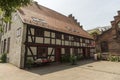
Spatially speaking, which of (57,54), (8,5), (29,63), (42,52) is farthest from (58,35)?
(8,5)

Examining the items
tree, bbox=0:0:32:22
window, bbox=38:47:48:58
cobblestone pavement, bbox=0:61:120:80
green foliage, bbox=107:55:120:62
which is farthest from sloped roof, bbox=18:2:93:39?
green foliage, bbox=107:55:120:62

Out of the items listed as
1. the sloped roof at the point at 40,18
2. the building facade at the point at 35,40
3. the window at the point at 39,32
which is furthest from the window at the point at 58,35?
the window at the point at 39,32

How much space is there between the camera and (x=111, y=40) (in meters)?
20.9

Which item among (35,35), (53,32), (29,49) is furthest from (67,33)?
(29,49)

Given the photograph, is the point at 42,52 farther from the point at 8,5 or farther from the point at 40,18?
the point at 8,5

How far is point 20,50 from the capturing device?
40.1ft

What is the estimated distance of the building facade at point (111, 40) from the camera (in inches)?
796

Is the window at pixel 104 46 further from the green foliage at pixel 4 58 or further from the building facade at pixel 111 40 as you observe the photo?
the green foliage at pixel 4 58

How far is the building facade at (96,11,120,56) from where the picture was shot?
20209 millimetres

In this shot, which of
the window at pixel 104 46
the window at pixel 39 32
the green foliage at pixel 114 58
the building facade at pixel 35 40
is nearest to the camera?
the building facade at pixel 35 40

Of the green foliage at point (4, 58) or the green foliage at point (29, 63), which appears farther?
the green foliage at point (4, 58)

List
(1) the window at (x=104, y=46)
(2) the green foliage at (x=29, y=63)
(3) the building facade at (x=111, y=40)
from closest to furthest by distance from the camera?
(2) the green foliage at (x=29, y=63), (3) the building facade at (x=111, y=40), (1) the window at (x=104, y=46)

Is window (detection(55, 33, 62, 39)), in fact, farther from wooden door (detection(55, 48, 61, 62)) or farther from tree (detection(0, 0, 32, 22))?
tree (detection(0, 0, 32, 22))

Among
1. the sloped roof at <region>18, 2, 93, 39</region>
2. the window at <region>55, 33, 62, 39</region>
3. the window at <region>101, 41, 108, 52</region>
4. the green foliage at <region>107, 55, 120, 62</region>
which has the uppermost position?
the sloped roof at <region>18, 2, 93, 39</region>
